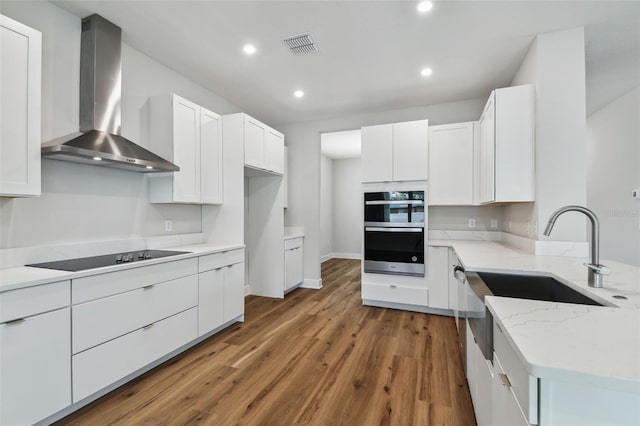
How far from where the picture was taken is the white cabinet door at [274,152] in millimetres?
3734

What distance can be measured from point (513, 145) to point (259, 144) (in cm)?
274

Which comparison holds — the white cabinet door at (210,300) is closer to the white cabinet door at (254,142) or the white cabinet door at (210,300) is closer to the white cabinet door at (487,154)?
the white cabinet door at (254,142)

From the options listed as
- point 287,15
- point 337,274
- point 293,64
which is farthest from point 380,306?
point 287,15

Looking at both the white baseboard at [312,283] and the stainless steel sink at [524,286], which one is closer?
the stainless steel sink at [524,286]

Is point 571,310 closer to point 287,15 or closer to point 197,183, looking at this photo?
point 287,15

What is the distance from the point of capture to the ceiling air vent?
8.04 feet

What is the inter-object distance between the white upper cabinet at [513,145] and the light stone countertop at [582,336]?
1.22 metres

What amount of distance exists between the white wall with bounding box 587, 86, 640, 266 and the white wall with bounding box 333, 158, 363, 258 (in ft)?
14.8

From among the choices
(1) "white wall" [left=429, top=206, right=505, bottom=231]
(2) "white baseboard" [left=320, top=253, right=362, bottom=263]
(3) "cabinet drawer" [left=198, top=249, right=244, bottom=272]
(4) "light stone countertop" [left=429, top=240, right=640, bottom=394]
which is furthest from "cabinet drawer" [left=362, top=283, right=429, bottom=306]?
(2) "white baseboard" [left=320, top=253, right=362, bottom=263]

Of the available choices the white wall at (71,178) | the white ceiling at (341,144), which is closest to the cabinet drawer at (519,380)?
the white wall at (71,178)

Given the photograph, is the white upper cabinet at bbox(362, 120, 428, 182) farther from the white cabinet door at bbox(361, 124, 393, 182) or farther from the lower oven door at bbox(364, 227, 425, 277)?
the lower oven door at bbox(364, 227, 425, 277)

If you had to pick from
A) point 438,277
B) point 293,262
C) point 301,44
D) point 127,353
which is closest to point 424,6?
point 301,44

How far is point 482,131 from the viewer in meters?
3.12

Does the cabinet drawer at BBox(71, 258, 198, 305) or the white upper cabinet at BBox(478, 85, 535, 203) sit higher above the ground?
the white upper cabinet at BBox(478, 85, 535, 203)
